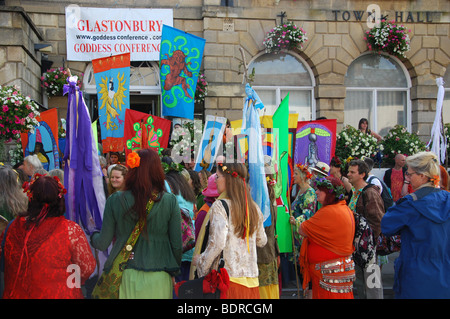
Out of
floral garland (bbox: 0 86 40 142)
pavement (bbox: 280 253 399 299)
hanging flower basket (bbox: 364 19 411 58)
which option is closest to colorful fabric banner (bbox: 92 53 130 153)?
floral garland (bbox: 0 86 40 142)

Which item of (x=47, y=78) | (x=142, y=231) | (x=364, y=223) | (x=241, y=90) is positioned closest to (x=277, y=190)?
(x=364, y=223)

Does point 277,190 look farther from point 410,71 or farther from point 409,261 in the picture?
point 410,71

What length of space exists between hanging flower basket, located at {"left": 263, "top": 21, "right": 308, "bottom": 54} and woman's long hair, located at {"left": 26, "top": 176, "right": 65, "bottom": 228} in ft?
31.6

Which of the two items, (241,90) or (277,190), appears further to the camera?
(241,90)

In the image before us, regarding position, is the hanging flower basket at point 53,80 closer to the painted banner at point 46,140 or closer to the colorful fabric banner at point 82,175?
the painted banner at point 46,140

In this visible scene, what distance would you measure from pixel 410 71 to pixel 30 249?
12275 mm

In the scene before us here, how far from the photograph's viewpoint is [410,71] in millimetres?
13133

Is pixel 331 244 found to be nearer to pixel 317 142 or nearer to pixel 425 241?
pixel 425 241

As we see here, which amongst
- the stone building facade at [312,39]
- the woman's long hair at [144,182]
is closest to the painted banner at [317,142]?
the stone building facade at [312,39]

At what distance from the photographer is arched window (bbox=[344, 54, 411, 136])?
519 inches

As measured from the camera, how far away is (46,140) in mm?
7789

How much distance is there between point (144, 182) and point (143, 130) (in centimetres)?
451

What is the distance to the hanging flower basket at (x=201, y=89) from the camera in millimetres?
11711

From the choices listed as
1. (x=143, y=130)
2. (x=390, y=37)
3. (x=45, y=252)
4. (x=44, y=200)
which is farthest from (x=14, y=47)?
(x=390, y=37)
